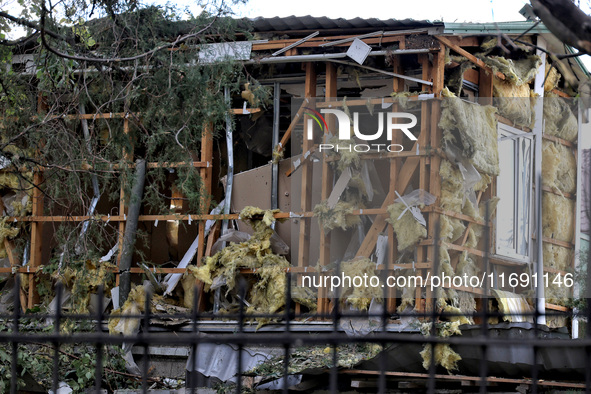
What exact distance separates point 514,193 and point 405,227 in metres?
2.22

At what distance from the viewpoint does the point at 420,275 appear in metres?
10.6

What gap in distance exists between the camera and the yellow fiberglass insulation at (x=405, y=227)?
34.4 ft

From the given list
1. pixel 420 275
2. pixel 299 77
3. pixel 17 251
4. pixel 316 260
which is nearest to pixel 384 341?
pixel 420 275

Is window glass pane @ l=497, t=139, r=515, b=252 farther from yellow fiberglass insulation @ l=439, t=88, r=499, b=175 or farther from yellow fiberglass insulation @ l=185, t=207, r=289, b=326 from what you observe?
yellow fiberglass insulation @ l=185, t=207, r=289, b=326

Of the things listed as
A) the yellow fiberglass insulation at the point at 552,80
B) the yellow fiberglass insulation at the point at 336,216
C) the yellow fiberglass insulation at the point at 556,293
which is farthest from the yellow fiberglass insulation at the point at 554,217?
the yellow fiberglass insulation at the point at 336,216

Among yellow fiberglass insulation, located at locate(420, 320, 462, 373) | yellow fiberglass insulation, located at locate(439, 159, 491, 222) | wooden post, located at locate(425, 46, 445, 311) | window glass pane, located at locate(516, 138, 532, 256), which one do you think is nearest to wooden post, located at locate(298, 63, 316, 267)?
wooden post, located at locate(425, 46, 445, 311)

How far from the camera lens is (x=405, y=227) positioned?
34.7 ft

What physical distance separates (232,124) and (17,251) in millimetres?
3888

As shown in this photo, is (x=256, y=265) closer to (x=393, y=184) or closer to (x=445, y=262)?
(x=393, y=184)

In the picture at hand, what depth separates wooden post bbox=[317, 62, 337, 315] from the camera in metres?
11.0

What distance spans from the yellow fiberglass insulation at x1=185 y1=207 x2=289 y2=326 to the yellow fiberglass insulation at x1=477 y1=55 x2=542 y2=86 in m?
3.72

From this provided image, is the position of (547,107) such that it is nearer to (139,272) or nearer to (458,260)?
(458,260)

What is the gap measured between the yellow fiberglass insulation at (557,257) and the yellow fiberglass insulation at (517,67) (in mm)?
2462

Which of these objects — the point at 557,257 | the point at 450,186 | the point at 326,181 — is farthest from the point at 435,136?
the point at 557,257
